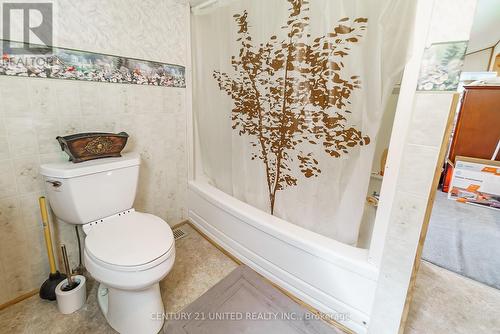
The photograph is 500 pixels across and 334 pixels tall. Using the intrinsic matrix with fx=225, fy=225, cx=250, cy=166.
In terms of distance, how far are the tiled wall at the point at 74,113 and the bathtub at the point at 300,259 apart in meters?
0.69

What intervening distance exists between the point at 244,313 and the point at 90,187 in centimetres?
106

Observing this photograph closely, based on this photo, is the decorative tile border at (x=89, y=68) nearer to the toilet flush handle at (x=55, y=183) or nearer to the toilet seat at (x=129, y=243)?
the toilet flush handle at (x=55, y=183)

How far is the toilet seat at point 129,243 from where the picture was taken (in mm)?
938

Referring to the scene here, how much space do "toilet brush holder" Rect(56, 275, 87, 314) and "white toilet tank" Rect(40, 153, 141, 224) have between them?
350mm

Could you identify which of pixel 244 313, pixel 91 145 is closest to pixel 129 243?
pixel 91 145

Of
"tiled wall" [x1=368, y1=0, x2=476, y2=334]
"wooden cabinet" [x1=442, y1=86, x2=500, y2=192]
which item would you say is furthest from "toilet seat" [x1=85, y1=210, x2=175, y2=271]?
"wooden cabinet" [x1=442, y1=86, x2=500, y2=192]

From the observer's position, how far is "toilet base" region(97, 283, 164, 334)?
106 cm

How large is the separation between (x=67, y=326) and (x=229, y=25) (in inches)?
74.8

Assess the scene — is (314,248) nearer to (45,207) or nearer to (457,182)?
(45,207)

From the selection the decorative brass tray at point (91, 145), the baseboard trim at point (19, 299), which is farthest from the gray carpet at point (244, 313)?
the decorative brass tray at point (91, 145)

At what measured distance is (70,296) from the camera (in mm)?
1162

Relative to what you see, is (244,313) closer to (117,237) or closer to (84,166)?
(117,237)

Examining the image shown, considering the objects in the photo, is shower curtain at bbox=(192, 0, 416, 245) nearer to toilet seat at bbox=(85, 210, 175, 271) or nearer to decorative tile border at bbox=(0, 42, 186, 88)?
decorative tile border at bbox=(0, 42, 186, 88)

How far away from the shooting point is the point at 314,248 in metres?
1.18
